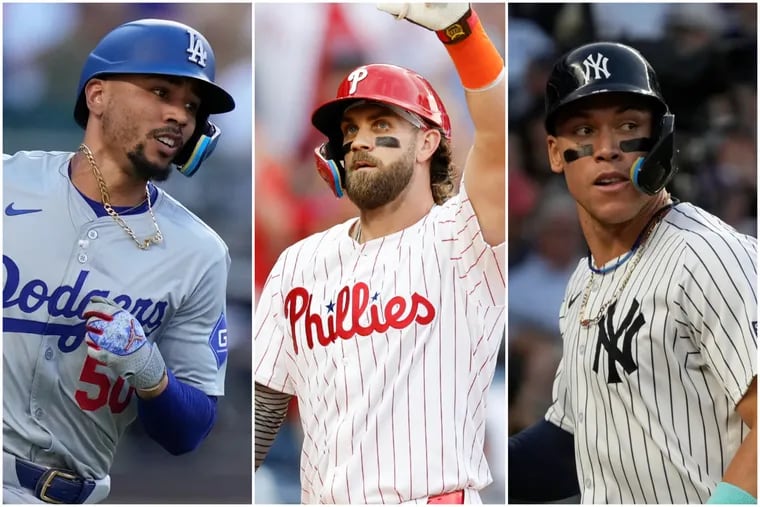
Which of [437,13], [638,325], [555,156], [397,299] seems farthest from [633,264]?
[437,13]

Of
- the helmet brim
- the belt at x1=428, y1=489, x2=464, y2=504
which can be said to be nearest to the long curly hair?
the helmet brim

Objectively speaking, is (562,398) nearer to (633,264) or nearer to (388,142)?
(633,264)

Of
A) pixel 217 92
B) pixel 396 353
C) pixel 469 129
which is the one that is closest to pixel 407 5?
pixel 469 129

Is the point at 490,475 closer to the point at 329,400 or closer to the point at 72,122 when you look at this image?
the point at 329,400

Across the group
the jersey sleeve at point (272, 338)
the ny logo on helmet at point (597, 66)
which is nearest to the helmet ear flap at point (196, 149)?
the jersey sleeve at point (272, 338)

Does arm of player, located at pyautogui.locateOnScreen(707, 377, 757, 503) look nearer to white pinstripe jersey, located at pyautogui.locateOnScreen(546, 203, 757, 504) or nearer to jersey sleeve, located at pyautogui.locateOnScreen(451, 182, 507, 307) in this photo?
white pinstripe jersey, located at pyautogui.locateOnScreen(546, 203, 757, 504)

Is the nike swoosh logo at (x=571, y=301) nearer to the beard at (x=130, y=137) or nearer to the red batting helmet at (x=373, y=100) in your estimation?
the red batting helmet at (x=373, y=100)

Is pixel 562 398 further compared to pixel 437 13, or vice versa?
pixel 562 398
